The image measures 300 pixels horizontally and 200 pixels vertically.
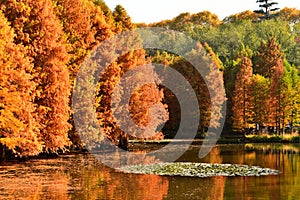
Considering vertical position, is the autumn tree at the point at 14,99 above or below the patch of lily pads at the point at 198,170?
above

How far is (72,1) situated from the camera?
52.1 metres

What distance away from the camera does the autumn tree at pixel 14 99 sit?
1361 inches

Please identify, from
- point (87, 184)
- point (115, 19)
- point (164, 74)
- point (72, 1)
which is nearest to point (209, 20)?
point (164, 74)

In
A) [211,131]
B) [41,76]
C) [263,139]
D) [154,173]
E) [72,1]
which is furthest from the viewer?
[211,131]

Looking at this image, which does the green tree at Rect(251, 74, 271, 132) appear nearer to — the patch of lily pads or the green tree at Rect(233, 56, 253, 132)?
the green tree at Rect(233, 56, 253, 132)

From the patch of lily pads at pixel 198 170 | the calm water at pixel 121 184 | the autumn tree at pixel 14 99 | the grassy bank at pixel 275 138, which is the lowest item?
the calm water at pixel 121 184

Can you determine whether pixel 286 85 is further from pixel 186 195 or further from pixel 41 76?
pixel 186 195

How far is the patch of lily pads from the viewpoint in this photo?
35625 mm

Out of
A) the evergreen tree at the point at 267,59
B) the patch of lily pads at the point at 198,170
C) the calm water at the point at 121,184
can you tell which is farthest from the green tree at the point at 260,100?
the patch of lily pads at the point at 198,170

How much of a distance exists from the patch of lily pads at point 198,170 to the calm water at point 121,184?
1.37 metres

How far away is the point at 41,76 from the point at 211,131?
4730cm

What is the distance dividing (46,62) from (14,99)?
864 cm

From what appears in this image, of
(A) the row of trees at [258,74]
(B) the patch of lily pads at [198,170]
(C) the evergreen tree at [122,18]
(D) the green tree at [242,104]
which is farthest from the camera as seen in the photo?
(D) the green tree at [242,104]

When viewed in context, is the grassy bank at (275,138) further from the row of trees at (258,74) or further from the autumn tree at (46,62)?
the autumn tree at (46,62)
